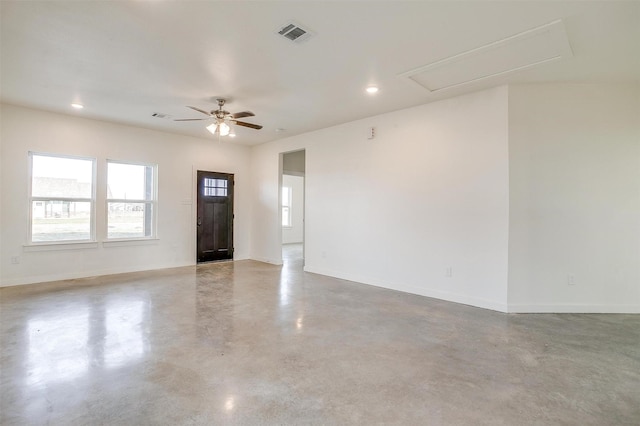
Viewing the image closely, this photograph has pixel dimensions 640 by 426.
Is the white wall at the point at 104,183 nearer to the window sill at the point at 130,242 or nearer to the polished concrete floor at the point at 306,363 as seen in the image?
the window sill at the point at 130,242

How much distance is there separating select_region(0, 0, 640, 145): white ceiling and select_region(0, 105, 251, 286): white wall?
693 millimetres

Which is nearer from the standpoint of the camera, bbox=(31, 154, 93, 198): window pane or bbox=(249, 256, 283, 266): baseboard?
bbox=(31, 154, 93, 198): window pane

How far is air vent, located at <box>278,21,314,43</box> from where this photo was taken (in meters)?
2.74

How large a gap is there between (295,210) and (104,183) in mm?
6885

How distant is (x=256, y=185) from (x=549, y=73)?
6084 millimetres

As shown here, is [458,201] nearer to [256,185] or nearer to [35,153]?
[256,185]

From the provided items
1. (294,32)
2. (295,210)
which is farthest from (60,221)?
(295,210)

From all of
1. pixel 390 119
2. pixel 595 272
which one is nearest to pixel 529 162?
pixel 595 272

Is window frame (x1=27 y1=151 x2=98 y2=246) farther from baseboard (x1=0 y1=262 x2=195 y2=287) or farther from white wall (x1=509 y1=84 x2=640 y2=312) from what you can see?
white wall (x1=509 y1=84 x2=640 y2=312)

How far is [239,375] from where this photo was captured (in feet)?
7.82

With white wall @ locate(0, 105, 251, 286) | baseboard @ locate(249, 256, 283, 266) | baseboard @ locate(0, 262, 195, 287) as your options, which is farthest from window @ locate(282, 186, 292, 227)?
baseboard @ locate(0, 262, 195, 287)

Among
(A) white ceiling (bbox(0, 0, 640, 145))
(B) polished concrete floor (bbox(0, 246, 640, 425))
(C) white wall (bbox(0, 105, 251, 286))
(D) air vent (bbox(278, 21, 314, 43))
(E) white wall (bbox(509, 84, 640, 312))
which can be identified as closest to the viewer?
(B) polished concrete floor (bbox(0, 246, 640, 425))

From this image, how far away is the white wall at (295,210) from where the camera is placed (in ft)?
38.5

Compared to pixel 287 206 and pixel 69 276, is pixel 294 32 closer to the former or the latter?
pixel 69 276
